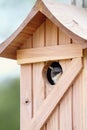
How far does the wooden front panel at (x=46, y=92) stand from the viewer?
2020 mm

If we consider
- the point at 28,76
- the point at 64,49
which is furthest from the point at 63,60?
the point at 28,76

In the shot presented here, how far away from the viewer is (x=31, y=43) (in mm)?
2164

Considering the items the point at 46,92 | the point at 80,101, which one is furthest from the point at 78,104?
the point at 46,92

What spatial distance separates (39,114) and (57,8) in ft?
1.22

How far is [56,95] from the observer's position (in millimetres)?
2047

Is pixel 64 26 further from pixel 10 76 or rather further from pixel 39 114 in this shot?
pixel 10 76

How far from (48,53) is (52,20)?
0.13 m

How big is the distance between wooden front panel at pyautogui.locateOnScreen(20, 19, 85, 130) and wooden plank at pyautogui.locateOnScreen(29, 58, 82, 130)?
17mm

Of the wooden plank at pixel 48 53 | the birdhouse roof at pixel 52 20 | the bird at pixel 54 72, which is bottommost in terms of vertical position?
the bird at pixel 54 72

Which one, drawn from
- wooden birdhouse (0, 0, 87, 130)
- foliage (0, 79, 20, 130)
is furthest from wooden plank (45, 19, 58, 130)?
foliage (0, 79, 20, 130)

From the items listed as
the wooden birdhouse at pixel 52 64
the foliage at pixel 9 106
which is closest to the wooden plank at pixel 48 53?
the wooden birdhouse at pixel 52 64

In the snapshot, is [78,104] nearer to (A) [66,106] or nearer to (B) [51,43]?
(A) [66,106]

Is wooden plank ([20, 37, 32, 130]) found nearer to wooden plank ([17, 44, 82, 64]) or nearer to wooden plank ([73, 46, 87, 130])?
wooden plank ([17, 44, 82, 64])

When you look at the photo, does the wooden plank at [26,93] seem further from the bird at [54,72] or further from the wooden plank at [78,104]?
the wooden plank at [78,104]
